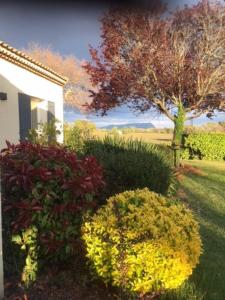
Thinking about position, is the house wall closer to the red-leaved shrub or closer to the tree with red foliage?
the tree with red foliage

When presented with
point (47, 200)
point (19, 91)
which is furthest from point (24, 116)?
point (47, 200)

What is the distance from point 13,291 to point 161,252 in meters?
1.41

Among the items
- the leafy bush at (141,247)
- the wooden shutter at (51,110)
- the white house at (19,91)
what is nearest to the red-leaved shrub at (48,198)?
the leafy bush at (141,247)

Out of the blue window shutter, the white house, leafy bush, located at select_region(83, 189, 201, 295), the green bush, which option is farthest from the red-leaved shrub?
the blue window shutter

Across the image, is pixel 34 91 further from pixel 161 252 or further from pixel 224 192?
pixel 161 252

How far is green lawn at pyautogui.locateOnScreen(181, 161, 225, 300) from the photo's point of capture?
4625 mm

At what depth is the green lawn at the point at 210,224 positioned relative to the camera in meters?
4.62

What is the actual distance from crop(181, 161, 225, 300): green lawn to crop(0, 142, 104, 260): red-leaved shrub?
1.51m

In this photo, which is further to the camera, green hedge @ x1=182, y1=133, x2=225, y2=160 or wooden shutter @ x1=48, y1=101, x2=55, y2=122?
green hedge @ x1=182, y1=133, x2=225, y2=160

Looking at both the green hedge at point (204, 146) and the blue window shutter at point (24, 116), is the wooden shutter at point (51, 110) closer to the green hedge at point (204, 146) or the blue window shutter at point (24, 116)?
Answer: the blue window shutter at point (24, 116)

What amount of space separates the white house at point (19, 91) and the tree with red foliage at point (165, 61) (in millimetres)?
3031

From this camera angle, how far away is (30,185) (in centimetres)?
414

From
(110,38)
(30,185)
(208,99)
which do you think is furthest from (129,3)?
(208,99)

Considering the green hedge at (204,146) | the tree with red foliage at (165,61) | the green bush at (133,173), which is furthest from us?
the green hedge at (204,146)
